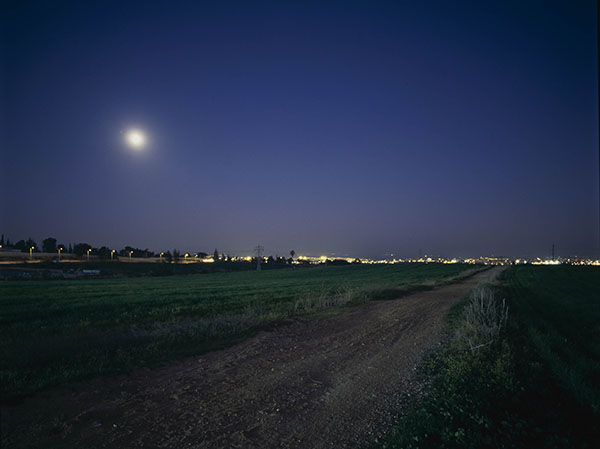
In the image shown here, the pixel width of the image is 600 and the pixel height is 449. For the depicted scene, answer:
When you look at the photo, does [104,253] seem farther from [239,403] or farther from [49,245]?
[239,403]

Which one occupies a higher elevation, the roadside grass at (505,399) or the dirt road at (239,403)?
the roadside grass at (505,399)

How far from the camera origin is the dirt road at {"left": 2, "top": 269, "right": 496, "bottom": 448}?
483 cm

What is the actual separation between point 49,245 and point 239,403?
225179mm

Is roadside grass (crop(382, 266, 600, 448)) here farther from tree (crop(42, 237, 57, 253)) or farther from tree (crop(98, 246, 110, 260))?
tree (crop(42, 237, 57, 253))

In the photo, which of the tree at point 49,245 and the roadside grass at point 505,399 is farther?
the tree at point 49,245

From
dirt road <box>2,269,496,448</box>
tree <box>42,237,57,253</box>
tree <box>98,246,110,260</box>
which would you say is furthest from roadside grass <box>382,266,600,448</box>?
tree <box>42,237,57,253</box>

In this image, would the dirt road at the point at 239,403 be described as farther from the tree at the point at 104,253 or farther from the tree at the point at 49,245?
the tree at the point at 49,245

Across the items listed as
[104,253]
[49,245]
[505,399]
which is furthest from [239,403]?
[49,245]

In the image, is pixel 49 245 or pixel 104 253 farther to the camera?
pixel 49 245

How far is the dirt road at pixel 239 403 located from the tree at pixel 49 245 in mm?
221531

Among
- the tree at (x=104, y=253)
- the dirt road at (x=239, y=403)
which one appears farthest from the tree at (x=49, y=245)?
the dirt road at (x=239, y=403)

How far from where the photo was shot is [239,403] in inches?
237

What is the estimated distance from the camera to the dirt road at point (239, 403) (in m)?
4.83

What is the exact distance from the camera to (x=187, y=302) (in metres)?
22.7
